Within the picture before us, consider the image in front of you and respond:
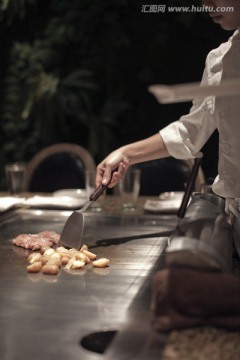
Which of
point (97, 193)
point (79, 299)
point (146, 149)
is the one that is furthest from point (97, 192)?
point (79, 299)

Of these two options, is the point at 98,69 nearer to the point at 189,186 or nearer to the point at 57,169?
the point at 57,169

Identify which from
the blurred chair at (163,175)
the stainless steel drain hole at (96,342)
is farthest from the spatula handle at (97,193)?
the blurred chair at (163,175)

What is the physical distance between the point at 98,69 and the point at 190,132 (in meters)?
3.03

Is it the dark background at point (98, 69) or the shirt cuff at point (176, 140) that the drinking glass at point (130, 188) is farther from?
the dark background at point (98, 69)

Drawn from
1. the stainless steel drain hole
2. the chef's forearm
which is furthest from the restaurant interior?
the chef's forearm

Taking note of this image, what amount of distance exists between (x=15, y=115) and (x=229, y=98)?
3.48 meters

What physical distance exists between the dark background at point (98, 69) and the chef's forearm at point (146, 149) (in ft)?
8.79

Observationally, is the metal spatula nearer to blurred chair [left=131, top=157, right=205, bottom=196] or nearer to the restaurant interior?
the restaurant interior

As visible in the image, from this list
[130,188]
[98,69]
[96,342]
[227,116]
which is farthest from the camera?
[98,69]

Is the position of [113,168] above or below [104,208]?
above

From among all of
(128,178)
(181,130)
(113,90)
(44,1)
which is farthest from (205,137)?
(44,1)

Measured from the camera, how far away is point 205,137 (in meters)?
1.76

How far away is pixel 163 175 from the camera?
297cm

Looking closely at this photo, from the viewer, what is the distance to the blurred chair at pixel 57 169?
3.11 metres
